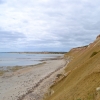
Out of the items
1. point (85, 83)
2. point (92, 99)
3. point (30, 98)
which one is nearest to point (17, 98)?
point (30, 98)

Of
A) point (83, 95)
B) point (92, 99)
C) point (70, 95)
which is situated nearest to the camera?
point (92, 99)

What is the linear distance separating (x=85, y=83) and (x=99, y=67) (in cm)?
249

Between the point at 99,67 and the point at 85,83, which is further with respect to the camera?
the point at 99,67

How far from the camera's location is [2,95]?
22.4 metres

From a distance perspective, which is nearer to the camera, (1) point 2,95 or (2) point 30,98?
(2) point 30,98

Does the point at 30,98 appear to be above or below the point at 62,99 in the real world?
below

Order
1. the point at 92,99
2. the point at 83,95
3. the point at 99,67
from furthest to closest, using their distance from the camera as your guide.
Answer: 1. the point at 99,67
2. the point at 83,95
3. the point at 92,99

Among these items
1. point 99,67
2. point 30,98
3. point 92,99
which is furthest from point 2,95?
point 92,99

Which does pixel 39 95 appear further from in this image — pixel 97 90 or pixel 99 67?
pixel 97 90

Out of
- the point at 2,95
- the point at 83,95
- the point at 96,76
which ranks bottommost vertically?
the point at 2,95

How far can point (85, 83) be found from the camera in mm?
13078

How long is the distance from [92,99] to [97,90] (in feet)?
2.42

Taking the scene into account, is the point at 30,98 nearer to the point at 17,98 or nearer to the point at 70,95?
the point at 17,98

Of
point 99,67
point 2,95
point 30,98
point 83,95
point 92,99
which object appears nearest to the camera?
point 92,99
